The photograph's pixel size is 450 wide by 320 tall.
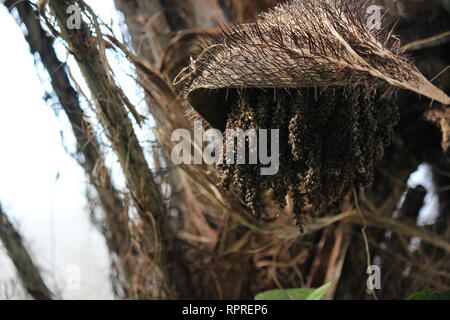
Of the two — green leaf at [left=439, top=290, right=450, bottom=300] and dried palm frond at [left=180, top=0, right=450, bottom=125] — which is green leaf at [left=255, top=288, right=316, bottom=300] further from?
dried palm frond at [left=180, top=0, right=450, bottom=125]

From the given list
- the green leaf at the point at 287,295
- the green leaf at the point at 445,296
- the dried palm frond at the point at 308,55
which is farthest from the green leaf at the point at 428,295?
the dried palm frond at the point at 308,55

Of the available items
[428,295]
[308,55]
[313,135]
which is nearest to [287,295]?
[428,295]

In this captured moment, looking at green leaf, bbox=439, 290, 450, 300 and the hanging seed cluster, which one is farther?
green leaf, bbox=439, 290, 450, 300

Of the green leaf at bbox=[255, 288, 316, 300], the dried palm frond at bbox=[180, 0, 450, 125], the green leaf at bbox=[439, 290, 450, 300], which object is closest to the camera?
the dried palm frond at bbox=[180, 0, 450, 125]

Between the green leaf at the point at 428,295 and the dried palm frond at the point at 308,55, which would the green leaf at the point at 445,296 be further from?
the dried palm frond at the point at 308,55

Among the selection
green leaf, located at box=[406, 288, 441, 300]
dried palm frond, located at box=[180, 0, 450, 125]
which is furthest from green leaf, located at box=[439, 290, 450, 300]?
dried palm frond, located at box=[180, 0, 450, 125]

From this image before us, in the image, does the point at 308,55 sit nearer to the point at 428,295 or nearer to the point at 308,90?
the point at 308,90

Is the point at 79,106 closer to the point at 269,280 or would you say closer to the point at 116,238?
the point at 116,238
